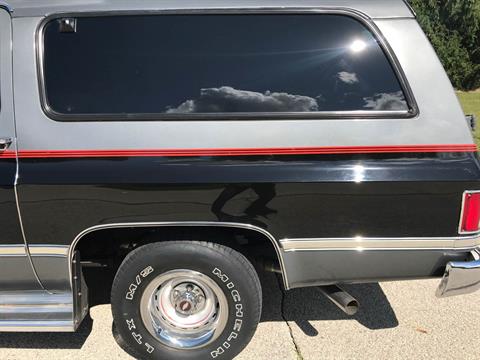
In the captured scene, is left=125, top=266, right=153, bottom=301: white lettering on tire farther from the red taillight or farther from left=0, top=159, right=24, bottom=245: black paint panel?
the red taillight

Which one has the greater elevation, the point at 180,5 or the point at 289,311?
the point at 180,5

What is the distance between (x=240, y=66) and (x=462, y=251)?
154 cm

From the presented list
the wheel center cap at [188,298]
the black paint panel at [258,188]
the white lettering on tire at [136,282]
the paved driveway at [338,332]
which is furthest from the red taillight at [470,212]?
the white lettering on tire at [136,282]

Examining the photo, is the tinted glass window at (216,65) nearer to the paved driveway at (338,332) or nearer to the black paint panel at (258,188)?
the black paint panel at (258,188)

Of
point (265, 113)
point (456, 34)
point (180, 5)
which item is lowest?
point (265, 113)

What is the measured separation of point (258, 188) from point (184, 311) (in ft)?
3.03

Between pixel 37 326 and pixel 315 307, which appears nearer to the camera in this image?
pixel 37 326

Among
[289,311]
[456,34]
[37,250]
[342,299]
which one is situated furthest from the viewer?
[456,34]

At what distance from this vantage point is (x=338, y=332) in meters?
3.23

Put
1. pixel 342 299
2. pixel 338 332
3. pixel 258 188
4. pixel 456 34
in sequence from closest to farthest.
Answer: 1. pixel 258 188
2. pixel 342 299
3. pixel 338 332
4. pixel 456 34

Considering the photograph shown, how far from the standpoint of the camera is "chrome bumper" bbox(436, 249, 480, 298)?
2578 mm

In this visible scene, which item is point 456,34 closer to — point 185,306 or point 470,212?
point 470,212

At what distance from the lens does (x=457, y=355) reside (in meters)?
2.98

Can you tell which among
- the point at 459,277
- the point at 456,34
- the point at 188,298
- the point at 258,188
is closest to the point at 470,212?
the point at 459,277
